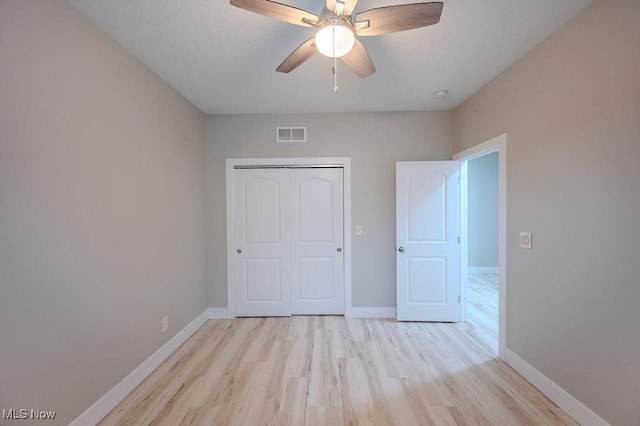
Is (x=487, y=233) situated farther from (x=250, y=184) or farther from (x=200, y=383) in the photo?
(x=200, y=383)

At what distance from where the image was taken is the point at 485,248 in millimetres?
5391

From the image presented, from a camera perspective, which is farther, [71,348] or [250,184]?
[250,184]

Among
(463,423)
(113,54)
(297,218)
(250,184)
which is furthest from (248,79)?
(463,423)

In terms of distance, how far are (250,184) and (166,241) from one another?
1210 mm

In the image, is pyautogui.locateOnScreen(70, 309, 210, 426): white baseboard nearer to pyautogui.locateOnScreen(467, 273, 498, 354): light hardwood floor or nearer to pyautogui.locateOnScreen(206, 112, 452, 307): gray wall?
pyautogui.locateOnScreen(206, 112, 452, 307): gray wall

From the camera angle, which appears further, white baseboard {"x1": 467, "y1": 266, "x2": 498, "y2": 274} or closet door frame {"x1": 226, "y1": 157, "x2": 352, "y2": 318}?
white baseboard {"x1": 467, "y1": 266, "x2": 498, "y2": 274}

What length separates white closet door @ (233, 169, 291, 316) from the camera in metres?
3.22

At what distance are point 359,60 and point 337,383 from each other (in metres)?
2.35

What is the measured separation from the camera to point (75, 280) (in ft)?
4.81

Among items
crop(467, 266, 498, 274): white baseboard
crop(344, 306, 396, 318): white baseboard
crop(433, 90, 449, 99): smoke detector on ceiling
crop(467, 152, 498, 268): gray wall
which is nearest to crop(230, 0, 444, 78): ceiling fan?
crop(433, 90, 449, 99): smoke detector on ceiling
